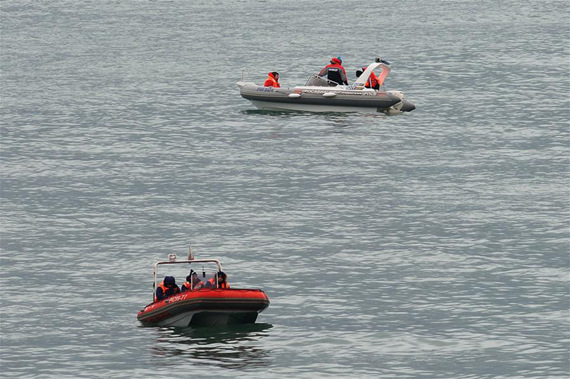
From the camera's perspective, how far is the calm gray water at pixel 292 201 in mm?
36625

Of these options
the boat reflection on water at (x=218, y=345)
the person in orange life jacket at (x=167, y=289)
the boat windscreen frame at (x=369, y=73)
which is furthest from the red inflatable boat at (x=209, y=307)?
the boat windscreen frame at (x=369, y=73)

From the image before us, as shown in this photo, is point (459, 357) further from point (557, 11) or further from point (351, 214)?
point (557, 11)

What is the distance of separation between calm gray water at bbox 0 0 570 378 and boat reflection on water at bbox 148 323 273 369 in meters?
0.07

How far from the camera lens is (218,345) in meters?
36.5

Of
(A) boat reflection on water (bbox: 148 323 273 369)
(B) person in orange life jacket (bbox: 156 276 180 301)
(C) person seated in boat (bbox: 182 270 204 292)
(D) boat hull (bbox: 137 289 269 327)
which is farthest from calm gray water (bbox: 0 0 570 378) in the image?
(C) person seated in boat (bbox: 182 270 204 292)

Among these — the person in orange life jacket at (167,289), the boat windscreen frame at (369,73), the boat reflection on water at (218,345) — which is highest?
the boat windscreen frame at (369,73)

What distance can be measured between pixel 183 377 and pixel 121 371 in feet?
5.42

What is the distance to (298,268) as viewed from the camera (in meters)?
43.6

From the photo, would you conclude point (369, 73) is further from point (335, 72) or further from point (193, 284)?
point (193, 284)

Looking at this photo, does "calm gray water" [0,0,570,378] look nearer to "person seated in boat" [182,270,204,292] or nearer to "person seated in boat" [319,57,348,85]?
"person seated in boat" [182,270,204,292]

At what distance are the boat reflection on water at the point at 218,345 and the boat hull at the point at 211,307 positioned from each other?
23 centimetres

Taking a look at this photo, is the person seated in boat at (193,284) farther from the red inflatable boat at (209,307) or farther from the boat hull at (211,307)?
the boat hull at (211,307)

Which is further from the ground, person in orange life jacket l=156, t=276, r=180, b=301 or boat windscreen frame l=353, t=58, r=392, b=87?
boat windscreen frame l=353, t=58, r=392, b=87

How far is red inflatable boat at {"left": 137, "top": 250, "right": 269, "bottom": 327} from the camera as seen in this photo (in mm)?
36844
